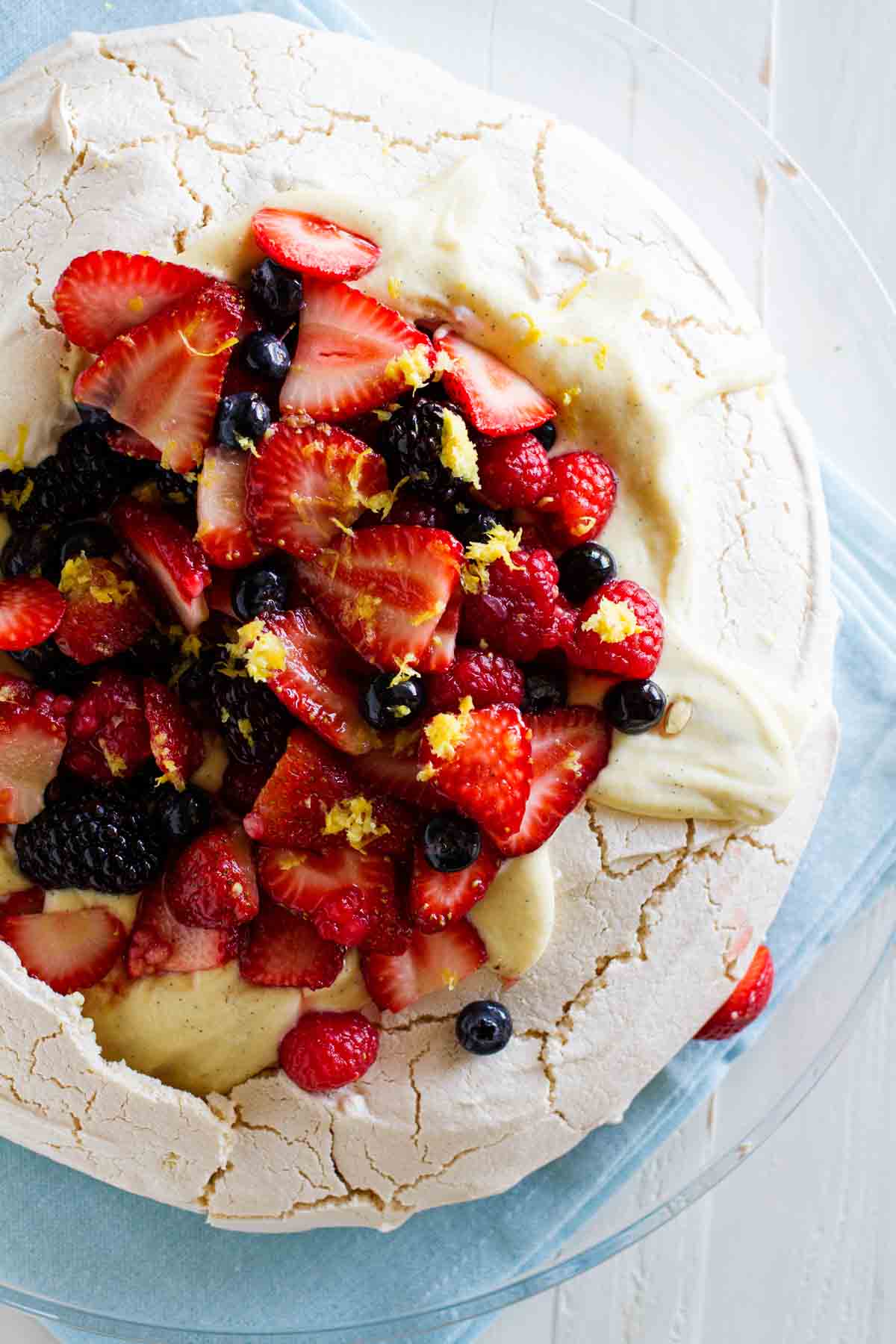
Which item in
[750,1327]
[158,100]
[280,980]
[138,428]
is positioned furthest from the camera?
[750,1327]

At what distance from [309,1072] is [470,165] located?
1356 millimetres

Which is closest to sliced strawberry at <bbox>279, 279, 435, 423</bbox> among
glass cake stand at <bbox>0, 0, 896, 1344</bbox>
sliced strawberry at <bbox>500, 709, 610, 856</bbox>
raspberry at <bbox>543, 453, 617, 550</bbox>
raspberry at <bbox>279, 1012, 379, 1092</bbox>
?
raspberry at <bbox>543, 453, 617, 550</bbox>

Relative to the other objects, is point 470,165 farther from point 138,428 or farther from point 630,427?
point 138,428

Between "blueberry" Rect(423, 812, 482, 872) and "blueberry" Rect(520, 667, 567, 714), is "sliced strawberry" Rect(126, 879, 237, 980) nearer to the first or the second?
"blueberry" Rect(423, 812, 482, 872)

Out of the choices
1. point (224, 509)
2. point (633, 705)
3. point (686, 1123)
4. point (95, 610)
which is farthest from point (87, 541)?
point (686, 1123)

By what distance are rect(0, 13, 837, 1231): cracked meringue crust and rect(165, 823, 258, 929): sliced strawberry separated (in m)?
0.23

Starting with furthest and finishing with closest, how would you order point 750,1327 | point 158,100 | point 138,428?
point 750,1327
point 158,100
point 138,428

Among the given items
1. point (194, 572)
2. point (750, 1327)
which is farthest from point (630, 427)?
point (750, 1327)

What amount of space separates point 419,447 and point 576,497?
26 cm

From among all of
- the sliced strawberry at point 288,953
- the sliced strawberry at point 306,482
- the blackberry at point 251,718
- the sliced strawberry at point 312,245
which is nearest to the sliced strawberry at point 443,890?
the sliced strawberry at point 288,953

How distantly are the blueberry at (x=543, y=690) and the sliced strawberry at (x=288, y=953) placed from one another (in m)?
0.44

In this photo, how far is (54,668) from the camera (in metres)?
1.81

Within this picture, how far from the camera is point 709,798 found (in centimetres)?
192

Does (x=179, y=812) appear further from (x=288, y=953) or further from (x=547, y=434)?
(x=547, y=434)
